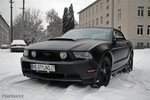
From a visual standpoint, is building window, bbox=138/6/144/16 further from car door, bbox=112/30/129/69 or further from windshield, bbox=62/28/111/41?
windshield, bbox=62/28/111/41

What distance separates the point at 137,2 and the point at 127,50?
97.5ft

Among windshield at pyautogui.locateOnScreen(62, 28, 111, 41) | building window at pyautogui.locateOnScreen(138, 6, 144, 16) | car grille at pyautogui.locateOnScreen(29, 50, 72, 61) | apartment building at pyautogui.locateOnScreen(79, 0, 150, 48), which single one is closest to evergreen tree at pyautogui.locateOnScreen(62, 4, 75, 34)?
apartment building at pyautogui.locateOnScreen(79, 0, 150, 48)

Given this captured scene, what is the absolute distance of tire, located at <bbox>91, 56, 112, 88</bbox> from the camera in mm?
4234

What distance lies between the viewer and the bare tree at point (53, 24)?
215 ft

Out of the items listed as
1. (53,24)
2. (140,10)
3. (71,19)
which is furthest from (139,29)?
(53,24)

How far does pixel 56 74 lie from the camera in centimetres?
406

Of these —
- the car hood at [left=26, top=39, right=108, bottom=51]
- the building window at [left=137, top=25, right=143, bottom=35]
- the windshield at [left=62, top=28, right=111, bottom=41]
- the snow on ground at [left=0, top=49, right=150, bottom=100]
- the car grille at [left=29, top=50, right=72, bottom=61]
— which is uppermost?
the building window at [left=137, top=25, right=143, bottom=35]

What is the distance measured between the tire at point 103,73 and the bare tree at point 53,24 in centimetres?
6012

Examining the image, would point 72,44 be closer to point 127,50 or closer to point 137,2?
point 127,50

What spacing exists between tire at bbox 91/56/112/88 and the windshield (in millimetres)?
790

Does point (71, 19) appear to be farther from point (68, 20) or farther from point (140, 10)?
point (140, 10)

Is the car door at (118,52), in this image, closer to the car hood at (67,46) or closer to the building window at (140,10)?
the car hood at (67,46)

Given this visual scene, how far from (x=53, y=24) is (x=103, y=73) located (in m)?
64.6

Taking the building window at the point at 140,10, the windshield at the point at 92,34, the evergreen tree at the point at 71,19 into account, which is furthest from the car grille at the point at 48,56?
the evergreen tree at the point at 71,19
